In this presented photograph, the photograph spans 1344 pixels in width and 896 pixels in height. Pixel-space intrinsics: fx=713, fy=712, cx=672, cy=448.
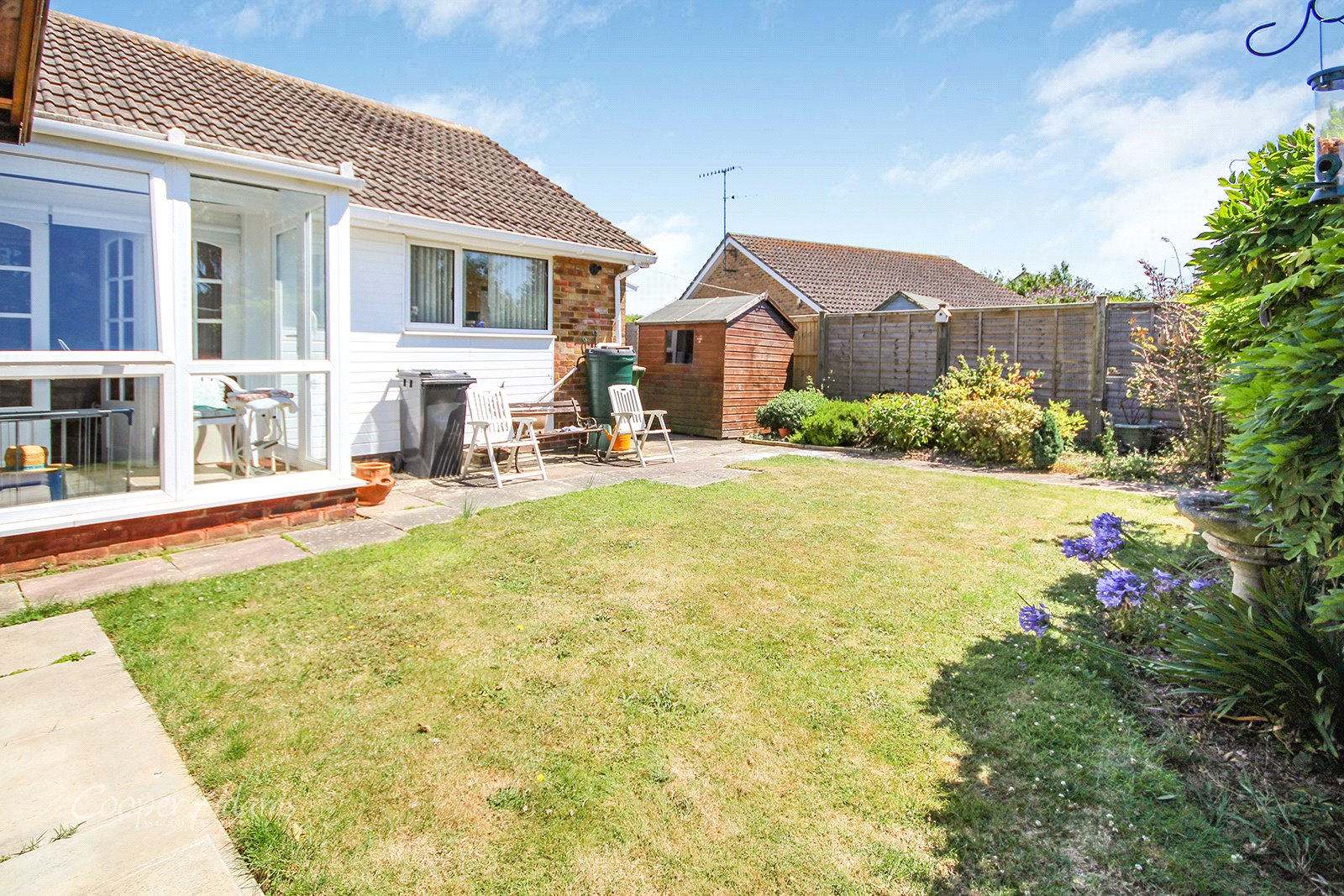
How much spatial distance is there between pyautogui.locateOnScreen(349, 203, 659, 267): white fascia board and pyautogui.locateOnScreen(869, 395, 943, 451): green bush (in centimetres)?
445

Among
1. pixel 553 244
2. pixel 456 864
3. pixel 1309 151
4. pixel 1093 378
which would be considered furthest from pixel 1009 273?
pixel 456 864

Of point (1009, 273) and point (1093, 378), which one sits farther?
point (1009, 273)

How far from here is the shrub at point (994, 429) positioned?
9.91m

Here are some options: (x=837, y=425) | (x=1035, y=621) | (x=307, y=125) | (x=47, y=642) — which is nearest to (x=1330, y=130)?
(x=1035, y=621)

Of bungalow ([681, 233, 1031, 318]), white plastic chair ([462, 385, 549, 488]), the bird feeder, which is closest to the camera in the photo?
the bird feeder

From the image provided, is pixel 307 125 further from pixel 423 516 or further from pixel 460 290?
pixel 423 516

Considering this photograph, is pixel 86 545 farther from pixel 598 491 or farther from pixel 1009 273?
pixel 1009 273

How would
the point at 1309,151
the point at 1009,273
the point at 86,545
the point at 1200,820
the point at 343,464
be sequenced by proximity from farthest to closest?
the point at 1009,273, the point at 343,464, the point at 86,545, the point at 1309,151, the point at 1200,820

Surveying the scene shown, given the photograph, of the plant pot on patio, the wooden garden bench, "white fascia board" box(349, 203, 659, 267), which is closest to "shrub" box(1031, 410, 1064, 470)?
the plant pot on patio

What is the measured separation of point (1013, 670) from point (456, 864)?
2666 mm

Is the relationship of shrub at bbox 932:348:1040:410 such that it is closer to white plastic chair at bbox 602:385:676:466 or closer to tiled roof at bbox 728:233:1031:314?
white plastic chair at bbox 602:385:676:466

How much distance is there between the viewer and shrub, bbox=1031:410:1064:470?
9547mm

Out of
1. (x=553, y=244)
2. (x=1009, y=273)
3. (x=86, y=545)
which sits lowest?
(x=86, y=545)

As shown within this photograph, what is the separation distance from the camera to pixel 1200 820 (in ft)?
7.77
